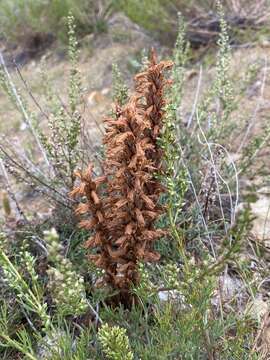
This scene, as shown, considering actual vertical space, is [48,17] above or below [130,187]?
above

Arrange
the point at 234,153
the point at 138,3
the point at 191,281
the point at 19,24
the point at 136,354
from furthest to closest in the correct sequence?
the point at 19,24 → the point at 138,3 → the point at 234,153 → the point at 136,354 → the point at 191,281

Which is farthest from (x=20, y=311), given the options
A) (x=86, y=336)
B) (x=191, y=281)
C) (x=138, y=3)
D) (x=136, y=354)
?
(x=138, y=3)

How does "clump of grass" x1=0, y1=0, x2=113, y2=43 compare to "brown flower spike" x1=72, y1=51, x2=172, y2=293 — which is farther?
"clump of grass" x1=0, y1=0, x2=113, y2=43

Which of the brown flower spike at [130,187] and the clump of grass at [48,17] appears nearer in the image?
the brown flower spike at [130,187]

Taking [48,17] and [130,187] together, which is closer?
[130,187]

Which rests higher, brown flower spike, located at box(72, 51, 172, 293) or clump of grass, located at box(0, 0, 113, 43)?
clump of grass, located at box(0, 0, 113, 43)

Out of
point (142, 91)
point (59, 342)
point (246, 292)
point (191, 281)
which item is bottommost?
point (246, 292)

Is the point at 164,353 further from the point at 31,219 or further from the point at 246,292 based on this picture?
the point at 31,219

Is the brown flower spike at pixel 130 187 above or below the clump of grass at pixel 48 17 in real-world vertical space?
below
